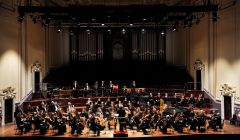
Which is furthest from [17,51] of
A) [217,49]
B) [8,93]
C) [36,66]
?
[217,49]

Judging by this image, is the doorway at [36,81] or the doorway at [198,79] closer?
the doorway at [36,81]

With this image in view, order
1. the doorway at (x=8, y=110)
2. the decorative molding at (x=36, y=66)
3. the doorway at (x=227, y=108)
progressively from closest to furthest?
the doorway at (x=8, y=110), the doorway at (x=227, y=108), the decorative molding at (x=36, y=66)

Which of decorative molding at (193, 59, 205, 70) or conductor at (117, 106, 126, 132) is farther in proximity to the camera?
decorative molding at (193, 59, 205, 70)

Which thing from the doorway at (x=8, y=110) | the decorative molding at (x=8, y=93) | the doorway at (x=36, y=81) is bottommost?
the doorway at (x=8, y=110)

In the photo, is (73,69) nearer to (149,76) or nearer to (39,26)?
(39,26)

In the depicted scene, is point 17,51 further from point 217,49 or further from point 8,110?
point 217,49

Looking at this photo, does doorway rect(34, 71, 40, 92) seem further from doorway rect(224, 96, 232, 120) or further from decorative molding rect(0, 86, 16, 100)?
doorway rect(224, 96, 232, 120)

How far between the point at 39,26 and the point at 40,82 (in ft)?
11.0

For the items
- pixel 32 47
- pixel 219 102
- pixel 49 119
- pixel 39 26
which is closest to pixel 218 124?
pixel 219 102

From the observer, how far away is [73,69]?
849 inches

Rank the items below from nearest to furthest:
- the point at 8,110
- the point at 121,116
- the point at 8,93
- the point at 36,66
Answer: the point at 121,116 → the point at 8,93 → the point at 8,110 → the point at 36,66

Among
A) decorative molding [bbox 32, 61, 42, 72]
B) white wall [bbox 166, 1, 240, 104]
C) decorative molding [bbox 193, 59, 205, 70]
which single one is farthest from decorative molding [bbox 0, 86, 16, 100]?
decorative molding [bbox 193, 59, 205, 70]

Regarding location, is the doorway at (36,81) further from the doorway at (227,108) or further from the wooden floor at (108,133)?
the doorway at (227,108)

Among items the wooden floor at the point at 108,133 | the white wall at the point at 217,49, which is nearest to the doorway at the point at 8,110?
the wooden floor at the point at 108,133
